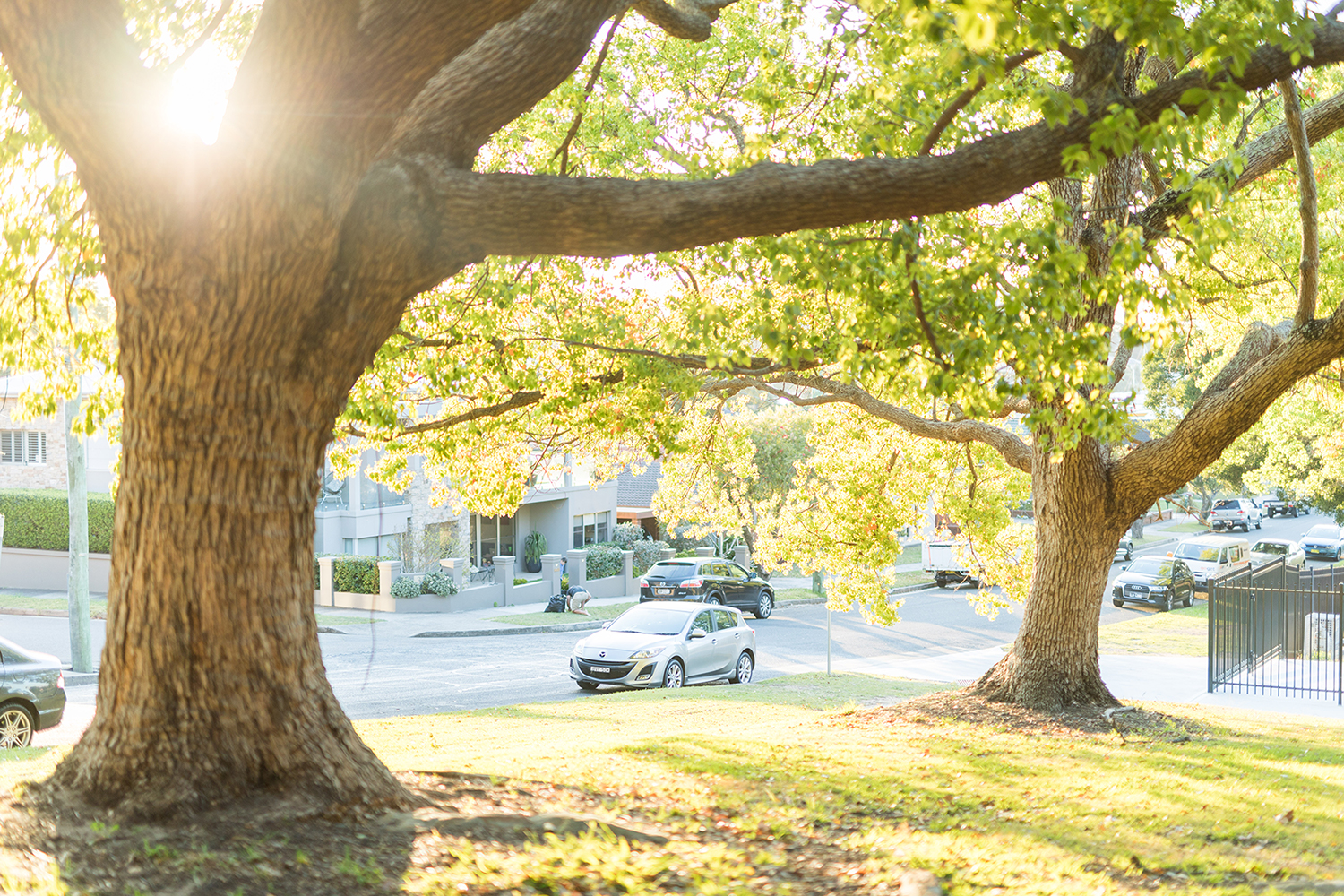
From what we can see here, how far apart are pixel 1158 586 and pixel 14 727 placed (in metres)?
30.4

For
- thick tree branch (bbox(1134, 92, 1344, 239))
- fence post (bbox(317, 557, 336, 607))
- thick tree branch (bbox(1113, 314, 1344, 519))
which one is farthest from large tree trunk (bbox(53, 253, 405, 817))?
fence post (bbox(317, 557, 336, 607))

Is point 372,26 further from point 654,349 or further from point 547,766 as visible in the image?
point 654,349

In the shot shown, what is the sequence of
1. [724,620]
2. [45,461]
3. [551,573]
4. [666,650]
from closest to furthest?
1. [666,650]
2. [724,620]
3. [551,573]
4. [45,461]

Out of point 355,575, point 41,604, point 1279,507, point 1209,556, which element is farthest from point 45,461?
point 1279,507

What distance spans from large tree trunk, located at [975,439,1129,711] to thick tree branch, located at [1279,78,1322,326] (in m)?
2.71

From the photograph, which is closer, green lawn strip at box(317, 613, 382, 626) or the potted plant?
green lawn strip at box(317, 613, 382, 626)

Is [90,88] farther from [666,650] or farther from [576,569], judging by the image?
[576,569]

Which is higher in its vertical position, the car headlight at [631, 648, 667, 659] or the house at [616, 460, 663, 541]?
the house at [616, 460, 663, 541]

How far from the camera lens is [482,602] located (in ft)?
108

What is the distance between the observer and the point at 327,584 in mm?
31109

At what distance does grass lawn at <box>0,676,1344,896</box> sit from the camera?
16.6 ft

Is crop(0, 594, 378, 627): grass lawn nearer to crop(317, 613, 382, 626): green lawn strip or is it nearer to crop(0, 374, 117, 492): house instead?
crop(317, 613, 382, 626): green lawn strip

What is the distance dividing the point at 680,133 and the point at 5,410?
108ft


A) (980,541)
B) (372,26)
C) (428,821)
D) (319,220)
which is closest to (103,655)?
(428,821)
